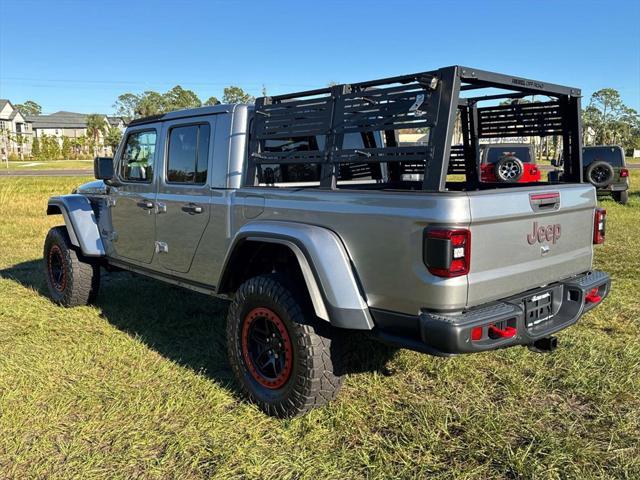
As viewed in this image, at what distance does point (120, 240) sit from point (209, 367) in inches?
65.2

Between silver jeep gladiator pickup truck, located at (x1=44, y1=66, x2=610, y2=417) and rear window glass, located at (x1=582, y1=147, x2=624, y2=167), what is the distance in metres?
12.2

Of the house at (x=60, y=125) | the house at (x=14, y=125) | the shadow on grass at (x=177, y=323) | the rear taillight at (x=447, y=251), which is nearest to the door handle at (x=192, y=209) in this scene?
the shadow on grass at (x=177, y=323)

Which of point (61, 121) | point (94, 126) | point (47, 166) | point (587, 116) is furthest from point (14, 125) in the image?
point (587, 116)

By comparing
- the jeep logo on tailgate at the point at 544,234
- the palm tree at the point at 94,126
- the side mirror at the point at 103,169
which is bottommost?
the jeep logo on tailgate at the point at 544,234

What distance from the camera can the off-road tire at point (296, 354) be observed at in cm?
307

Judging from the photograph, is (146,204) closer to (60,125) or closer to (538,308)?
(538,308)

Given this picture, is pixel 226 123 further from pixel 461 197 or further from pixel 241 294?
pixel 461 197

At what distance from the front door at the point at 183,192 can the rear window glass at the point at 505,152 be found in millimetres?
10597

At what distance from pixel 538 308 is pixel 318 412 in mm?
1428

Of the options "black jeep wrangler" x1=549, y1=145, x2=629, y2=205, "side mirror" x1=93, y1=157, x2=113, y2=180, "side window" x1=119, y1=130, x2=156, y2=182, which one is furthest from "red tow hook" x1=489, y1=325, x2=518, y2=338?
"black jeep wrangler" x1=549, y1=145, x2=629, y2=205

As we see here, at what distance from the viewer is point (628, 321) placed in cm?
487

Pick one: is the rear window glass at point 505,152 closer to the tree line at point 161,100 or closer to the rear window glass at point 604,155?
the rear window glass at point 604,155

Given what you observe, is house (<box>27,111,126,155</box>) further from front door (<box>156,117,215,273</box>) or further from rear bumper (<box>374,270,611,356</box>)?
rear bumper (<box>374,270,611,356</box>)

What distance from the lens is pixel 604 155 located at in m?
15.0
